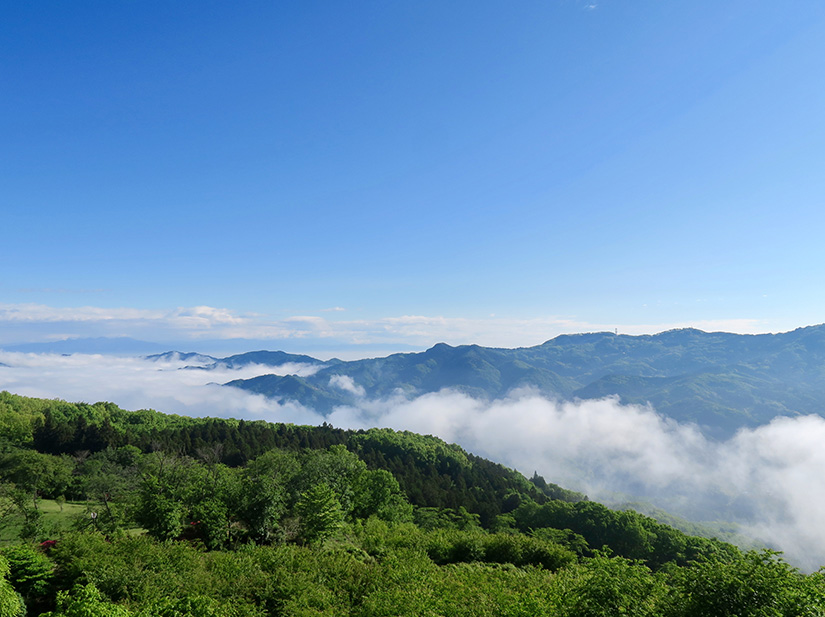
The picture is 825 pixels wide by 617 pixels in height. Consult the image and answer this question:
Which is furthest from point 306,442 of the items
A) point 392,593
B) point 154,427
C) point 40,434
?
point 392,593

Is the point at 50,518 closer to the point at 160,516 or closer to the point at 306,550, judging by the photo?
the point at 160,516

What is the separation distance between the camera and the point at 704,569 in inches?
873

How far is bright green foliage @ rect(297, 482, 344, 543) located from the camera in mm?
46656

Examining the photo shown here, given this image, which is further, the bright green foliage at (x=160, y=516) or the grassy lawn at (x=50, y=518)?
the grassy lawn at (x=50, y=518)

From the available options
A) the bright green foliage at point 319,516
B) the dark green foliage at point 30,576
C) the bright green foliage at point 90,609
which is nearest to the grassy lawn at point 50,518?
the dark green foliage at point 30,576

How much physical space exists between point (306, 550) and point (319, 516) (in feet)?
23.4

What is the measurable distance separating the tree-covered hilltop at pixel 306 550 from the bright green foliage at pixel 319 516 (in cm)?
24

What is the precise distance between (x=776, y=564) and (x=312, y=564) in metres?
34.0

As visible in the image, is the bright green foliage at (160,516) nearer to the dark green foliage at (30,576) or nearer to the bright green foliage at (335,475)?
the dark green foliage at (30,576)

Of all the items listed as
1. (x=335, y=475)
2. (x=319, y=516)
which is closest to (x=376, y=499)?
(x=335, y=475)

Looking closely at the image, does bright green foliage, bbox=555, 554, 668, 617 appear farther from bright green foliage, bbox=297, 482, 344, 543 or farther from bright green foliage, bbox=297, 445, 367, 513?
bright green foliage, bbox=297, 445, 367, 513

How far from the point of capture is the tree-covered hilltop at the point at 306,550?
23.3m

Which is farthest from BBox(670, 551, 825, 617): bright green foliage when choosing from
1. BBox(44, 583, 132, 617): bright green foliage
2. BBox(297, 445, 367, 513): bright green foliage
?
BBox(297, 445, 367, 513): bright green foliage

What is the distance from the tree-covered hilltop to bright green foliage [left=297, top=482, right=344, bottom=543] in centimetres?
24
